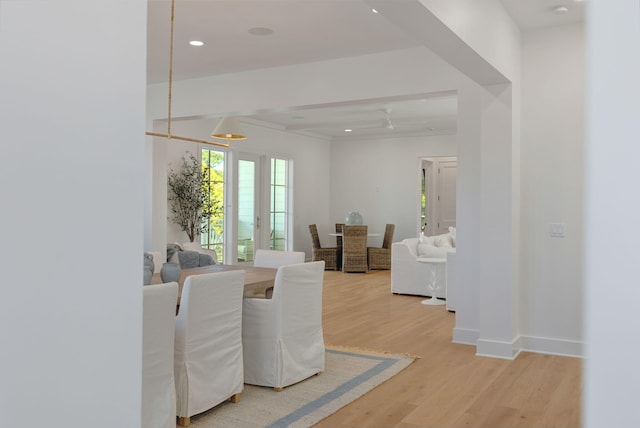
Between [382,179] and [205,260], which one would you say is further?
[382,179]

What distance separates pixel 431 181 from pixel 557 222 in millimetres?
7443

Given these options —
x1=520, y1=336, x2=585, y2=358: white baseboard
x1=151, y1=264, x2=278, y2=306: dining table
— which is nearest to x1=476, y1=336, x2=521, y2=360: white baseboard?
x1=520, y1=336, x2=585, y2=358: white baseboard

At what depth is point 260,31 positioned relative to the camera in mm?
4801

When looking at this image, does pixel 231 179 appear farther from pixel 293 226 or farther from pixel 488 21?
pixel 488 21

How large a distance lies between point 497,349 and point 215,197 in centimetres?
569

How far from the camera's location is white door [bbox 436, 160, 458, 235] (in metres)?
12.1

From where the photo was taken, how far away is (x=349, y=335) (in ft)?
17.4

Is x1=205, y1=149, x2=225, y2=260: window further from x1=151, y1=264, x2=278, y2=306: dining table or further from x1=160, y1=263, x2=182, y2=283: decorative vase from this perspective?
x1=160, y1=263, x2=182, y2=283: decorative vase

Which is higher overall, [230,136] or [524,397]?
[230,136]

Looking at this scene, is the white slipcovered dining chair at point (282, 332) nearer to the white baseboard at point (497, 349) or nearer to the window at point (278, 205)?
the white baseboard at point (497, 349)

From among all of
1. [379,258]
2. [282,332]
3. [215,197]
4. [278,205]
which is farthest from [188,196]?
[282,332]

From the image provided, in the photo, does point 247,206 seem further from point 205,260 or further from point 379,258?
point 205,260

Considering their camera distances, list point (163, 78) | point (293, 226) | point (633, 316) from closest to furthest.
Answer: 1. point (633, 316)
2. point (163, 78)
3. point (293, 226)

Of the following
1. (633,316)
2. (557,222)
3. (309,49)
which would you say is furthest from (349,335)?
(633,316)
